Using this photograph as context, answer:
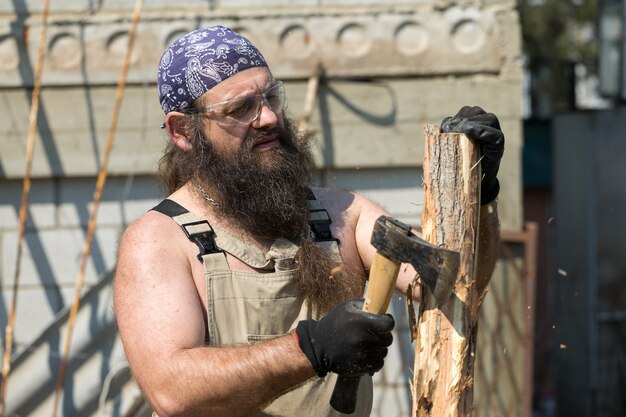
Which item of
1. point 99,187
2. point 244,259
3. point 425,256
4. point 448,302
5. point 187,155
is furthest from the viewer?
point 99,187

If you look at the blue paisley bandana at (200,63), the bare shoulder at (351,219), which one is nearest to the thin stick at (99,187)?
the blue paisley bandana at (200,63)

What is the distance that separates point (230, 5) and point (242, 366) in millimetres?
2976

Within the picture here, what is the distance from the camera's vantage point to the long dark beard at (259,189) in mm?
2721

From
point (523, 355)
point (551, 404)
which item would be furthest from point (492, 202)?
point (551, 404)

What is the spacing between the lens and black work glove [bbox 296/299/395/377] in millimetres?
2242

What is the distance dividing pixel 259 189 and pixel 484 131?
0.63 metres

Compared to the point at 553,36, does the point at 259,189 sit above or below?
above

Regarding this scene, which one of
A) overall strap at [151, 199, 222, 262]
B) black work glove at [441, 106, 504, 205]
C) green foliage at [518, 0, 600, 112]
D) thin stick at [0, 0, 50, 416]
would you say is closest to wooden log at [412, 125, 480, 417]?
black work glove at [441, 106, 504, 205]

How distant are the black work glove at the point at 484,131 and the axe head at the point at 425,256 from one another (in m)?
0.34

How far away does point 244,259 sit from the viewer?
8.64ft

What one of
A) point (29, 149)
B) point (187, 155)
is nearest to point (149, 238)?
point (187, 155)

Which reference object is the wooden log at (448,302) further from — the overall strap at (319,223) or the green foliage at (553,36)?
the green foliage at (553,36)

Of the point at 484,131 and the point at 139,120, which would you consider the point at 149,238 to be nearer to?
the point at 484,131

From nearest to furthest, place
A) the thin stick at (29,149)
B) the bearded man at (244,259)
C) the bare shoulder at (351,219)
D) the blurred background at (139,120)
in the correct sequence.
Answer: the bearded man at (244,259), the bare shoulder at (351,219), the thin stick at (29,149), the blurred background at (139,120)
